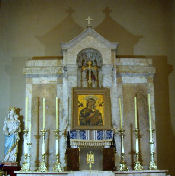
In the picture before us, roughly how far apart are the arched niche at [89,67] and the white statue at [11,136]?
2052 mm

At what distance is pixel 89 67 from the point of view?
10680 millimetres

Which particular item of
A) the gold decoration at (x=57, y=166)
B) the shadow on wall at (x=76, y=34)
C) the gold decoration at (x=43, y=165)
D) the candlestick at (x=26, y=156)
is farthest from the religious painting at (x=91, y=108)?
the shadow on wall at (x=76, y=34)

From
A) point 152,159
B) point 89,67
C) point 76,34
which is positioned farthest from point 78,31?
point 152,159

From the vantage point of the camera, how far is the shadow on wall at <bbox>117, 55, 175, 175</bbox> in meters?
10.8

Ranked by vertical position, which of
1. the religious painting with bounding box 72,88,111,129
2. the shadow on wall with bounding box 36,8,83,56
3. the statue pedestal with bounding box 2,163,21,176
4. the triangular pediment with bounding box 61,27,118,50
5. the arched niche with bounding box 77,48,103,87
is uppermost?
the shadow on wall with bounding box 36,8,83,56

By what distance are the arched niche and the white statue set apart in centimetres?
205

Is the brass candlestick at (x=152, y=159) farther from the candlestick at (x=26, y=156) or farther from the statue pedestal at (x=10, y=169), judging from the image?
the statue pedestal at (x=10, y=169)

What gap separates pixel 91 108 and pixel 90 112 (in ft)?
0.38

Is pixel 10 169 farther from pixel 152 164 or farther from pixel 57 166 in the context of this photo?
pixel 152 164

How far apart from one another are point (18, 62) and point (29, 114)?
1.85 meters

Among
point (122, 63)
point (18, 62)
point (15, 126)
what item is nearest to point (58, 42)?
point (18, 62)

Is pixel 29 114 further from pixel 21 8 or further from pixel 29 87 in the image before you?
pixel 21 8

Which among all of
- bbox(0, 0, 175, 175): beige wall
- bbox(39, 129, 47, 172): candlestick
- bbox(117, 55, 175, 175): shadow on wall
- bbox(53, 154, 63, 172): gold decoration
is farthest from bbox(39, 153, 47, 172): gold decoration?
bbox(117, 55, 175, 175): shadow on wall

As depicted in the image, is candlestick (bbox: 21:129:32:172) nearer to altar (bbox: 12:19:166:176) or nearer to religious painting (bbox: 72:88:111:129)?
altar (bbox: 12:19:166:176)
